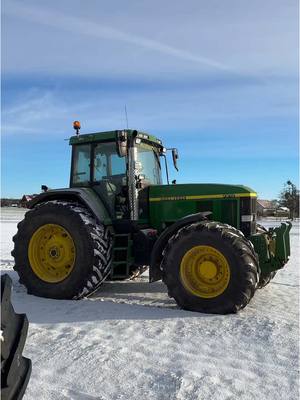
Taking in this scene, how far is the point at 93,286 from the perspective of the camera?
683cm

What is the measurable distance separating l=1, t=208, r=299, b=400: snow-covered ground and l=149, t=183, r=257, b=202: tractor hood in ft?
5.46

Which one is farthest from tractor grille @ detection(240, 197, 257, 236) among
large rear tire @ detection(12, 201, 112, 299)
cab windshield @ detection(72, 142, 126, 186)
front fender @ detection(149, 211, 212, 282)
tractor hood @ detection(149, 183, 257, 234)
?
large rear tire @ detection(12, 201, 112, 299)

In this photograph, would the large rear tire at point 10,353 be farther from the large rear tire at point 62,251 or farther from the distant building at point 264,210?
the distant building at point 264,210

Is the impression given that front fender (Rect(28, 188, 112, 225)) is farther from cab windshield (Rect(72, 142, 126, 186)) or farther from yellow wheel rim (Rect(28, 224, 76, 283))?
yellow wheel rim (Rect(28, 224, 76, 283))

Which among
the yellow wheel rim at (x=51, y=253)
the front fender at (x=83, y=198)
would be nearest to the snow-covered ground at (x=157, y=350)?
the yellow wheel rim at (x=51, y=253)

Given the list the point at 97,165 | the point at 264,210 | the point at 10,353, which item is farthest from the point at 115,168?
the point at 264,210

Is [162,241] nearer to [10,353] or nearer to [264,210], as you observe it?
[10,353]

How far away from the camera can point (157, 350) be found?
455cm

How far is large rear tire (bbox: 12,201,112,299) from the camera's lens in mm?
6871

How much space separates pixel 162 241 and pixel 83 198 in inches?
60.3

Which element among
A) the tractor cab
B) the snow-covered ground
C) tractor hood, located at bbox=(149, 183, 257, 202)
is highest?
the tractor cab

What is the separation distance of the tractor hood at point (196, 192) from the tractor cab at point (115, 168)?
30cm

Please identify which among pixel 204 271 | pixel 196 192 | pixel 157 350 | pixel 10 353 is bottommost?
pixel 157 350

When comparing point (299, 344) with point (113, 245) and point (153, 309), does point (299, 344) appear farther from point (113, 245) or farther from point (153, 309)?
point (113, 245)
